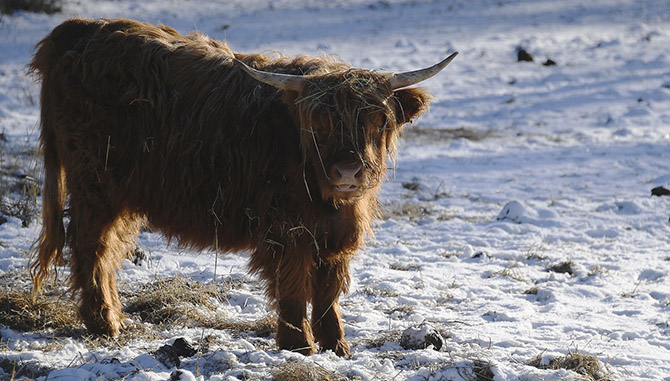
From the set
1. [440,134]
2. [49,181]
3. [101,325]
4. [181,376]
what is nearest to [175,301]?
[101,325]

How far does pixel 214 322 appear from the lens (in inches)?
164

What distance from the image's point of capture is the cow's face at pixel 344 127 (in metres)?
3.44

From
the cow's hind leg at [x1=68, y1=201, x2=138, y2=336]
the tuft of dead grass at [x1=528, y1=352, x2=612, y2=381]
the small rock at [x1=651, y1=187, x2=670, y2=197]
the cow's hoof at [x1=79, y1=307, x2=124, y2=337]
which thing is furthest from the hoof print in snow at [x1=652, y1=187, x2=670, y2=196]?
the cow's hoof at [x1=79, y1=307, x2=124, y2=337]

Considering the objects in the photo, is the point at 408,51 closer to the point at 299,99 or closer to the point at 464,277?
the point at 464,277

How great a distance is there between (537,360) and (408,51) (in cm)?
1203

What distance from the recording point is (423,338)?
148 inches

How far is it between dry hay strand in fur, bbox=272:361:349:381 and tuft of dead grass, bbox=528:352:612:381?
3.43 feet

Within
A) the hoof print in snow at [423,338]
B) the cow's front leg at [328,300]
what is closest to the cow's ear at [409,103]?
the cow's front leg at [328,300]

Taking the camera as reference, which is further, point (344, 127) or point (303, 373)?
point (344, 127)

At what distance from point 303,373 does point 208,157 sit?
1.29 meters

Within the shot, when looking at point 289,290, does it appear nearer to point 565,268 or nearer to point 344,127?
point 344,127

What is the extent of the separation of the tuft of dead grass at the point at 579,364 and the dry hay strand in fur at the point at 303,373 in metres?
1.05

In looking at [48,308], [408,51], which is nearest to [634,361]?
[48,308]

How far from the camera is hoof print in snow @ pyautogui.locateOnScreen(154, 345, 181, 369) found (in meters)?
3.43
